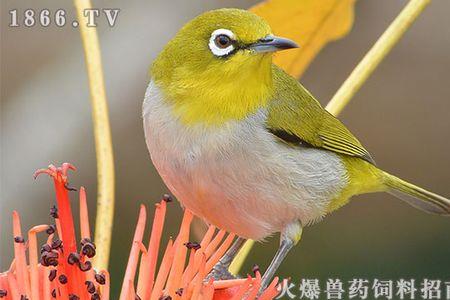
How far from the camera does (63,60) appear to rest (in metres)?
2.03

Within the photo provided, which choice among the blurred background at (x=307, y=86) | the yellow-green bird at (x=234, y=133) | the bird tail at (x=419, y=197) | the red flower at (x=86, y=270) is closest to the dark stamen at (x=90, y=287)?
the red flower at (x=86, y=270)

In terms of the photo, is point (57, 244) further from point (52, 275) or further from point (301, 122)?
point (301, 122)

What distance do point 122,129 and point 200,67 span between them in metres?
1.26

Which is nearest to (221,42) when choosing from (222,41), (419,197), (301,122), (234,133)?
(222,41)

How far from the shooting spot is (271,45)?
0.90 metres

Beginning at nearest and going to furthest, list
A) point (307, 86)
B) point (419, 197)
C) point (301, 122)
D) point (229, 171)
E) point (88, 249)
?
1. point (88, 249)
2. point (229, 171)
3. point (301, 122)
4. point (419, 197)
5. point (307, 86)

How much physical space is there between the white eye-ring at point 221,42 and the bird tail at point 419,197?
396 mm

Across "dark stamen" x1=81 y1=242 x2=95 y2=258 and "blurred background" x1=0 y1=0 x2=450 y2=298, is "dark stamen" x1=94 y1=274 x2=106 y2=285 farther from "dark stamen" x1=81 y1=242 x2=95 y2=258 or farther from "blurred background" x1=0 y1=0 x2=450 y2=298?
"blurred background" x1=0 y1=0 x2=450 y2=298

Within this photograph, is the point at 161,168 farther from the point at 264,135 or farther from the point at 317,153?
the point at 317,153

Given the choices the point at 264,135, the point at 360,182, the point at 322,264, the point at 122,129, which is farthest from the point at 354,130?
the point at 264,135

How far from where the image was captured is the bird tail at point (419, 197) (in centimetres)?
119

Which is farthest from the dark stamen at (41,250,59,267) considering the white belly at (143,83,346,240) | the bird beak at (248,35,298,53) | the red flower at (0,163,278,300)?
the bird beak at (248,35,298,53)

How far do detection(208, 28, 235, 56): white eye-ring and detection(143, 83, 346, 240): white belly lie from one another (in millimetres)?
90

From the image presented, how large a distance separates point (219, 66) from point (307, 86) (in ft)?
3.35
